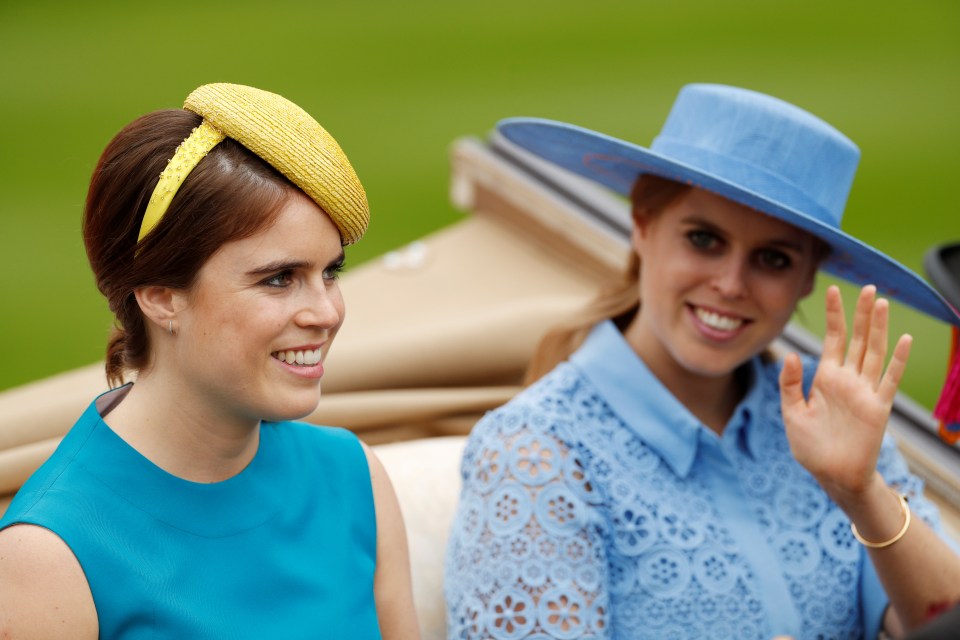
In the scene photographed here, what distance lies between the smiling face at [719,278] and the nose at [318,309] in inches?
29.9

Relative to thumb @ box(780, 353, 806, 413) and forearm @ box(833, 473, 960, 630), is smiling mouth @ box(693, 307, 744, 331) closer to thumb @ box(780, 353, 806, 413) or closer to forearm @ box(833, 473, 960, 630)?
thumb @ box(780, 353, 806, 413)

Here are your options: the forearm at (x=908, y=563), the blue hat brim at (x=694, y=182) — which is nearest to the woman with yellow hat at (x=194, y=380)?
the blue hat brim at (x=694, y=182)

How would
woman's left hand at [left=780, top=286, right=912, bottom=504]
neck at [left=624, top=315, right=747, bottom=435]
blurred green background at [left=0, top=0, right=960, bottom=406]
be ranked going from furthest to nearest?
blurred green background at [left=0, top=0, right=960, bottom=406] → neck at [left=624, top=315, right=747, bottom=435] → woman's left hand at [left=780, top=286, right=912, bottom=504]

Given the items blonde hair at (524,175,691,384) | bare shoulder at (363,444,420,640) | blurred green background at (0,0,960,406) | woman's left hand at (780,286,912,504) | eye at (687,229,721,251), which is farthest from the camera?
blurred green background at (0,0,960,406)

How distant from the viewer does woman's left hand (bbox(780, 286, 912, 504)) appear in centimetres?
196

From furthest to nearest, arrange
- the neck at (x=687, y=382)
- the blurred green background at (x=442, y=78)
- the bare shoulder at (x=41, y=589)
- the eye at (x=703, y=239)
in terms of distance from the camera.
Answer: the blurred green background at (x=442, y=78)
the neck at (x=687, y=382)
the eye at (x=703, y=239)
the bare shoulder at (x=41, y=589)

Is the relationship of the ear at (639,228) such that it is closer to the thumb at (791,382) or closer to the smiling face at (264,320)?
the thumb at (791,382)

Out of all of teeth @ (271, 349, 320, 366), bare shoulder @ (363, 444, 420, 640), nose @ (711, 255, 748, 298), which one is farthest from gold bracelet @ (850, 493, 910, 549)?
teeth @ (271, 349, 320, 366)

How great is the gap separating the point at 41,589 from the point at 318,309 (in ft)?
1.47

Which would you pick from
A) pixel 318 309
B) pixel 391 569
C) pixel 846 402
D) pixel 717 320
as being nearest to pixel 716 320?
pixel 717 320

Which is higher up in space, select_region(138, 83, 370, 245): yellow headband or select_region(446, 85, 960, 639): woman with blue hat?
select_region(138, 83, 370, 245): yellow headband

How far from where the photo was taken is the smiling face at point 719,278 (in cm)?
216

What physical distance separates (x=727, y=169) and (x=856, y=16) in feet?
16.6

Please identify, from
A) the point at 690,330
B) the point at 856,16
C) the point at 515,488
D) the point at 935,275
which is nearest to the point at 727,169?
the point at 690,330
